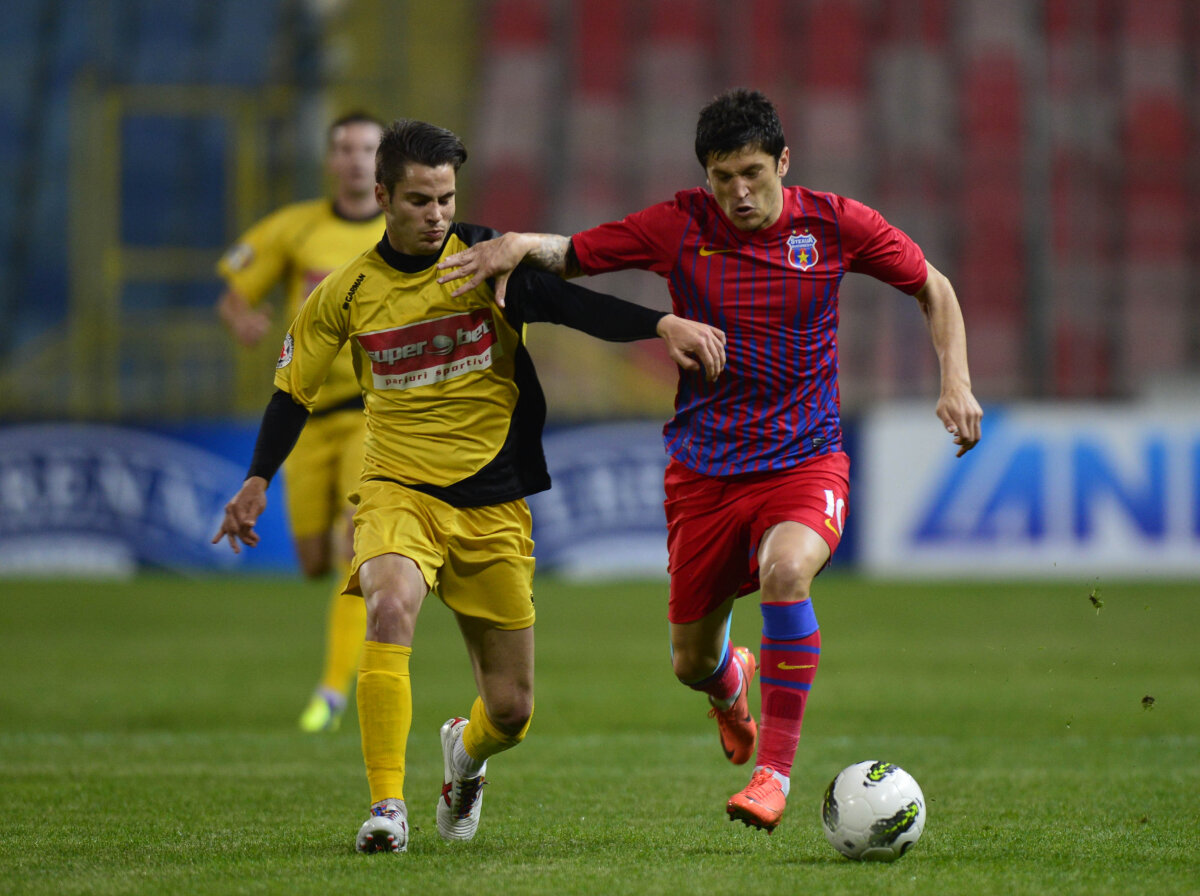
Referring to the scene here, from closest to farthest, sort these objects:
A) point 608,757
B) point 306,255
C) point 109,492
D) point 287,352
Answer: point 287,352
point 608,757
point 306,255
point 109,492

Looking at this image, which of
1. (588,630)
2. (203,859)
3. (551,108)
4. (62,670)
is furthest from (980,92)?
(203,859)

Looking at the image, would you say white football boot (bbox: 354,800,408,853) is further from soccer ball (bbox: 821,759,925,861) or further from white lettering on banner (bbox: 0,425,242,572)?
white lettering on banner (bbox: 0,425,242,572)

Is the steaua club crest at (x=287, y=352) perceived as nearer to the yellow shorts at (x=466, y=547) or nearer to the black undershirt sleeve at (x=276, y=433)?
the black undershirt sleeve at (x=276, y=433)

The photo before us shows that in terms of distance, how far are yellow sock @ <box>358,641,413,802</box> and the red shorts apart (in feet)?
3.55

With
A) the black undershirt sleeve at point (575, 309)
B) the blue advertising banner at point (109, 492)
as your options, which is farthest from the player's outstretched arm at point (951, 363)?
the blue advertising banner at point (109, 492)

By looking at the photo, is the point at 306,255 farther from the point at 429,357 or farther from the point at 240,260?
the point at 429,357

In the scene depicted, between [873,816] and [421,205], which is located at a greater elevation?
[421,205]

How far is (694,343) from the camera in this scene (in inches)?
166

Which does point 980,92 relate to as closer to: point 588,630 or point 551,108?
point 551,108

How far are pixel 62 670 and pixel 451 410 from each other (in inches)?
213

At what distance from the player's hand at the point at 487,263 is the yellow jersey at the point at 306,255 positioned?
262 cm

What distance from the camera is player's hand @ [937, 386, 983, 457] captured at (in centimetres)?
436

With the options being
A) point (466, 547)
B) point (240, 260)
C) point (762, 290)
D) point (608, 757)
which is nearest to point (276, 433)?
point (466, 547)

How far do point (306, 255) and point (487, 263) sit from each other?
2946 millimetres
